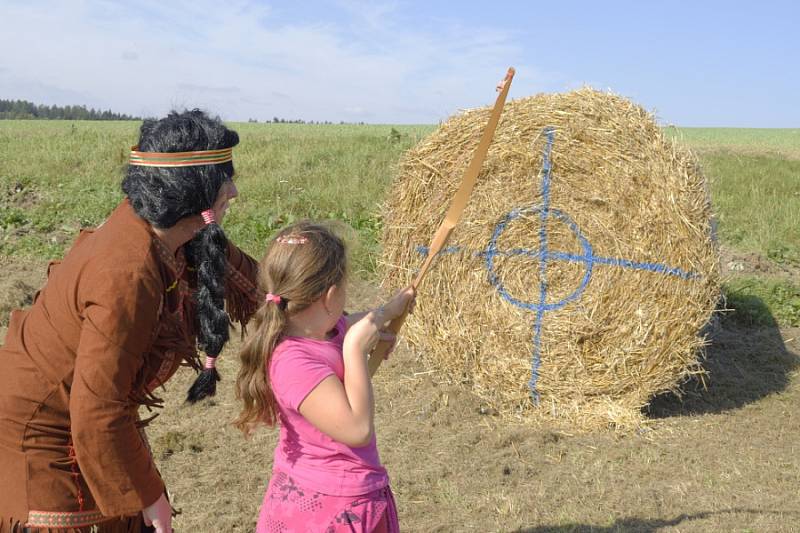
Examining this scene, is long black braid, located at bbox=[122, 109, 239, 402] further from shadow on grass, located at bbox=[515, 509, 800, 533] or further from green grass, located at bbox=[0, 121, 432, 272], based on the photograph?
green grass, located at bbox=[0, 121, 432, 272]

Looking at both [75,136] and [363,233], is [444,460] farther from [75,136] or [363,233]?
[75,136]

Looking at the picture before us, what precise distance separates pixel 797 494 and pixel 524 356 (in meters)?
1.65

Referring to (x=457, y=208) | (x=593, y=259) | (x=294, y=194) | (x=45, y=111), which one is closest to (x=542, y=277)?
(x=593, y=259)

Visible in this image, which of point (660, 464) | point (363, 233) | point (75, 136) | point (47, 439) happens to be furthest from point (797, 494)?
point (75, 136)

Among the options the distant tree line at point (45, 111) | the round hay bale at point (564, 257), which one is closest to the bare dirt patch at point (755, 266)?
the round hay bale at point (564, 257)

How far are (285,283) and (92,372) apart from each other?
1.56 feet

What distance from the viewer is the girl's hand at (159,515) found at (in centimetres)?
193

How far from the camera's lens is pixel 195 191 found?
1.95 m

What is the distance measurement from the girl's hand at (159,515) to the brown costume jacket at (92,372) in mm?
29

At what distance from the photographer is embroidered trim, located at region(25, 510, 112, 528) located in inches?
77.2

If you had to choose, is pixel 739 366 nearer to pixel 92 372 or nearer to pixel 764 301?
pixel 764 301

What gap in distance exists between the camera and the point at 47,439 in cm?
198

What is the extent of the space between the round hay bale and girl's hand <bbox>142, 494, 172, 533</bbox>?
3.00 m

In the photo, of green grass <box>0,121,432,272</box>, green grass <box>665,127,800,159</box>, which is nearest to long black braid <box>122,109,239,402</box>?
green grass <box>665,127,800,159</box>
